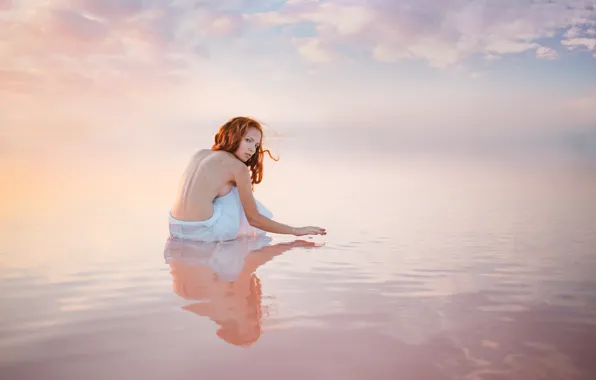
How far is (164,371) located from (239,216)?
2.00m

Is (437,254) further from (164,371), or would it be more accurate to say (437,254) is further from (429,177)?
(429,177)

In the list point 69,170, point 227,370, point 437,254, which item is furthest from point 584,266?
point 69,170

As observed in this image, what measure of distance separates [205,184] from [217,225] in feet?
0.87

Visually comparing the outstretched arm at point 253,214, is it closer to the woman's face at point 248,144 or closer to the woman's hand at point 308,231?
the woman's hand at point 308,231

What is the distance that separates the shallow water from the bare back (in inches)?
8.9

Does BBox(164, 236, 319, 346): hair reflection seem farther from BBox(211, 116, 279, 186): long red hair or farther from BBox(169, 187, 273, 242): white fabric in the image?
BBox(211, 116, 279, 186): long red hair

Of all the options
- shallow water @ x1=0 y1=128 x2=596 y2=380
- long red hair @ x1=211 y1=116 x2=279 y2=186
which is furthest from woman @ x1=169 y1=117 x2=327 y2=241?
shallow water @ x1=0 y1=128 x2=596 y2=380

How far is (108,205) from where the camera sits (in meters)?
4.42

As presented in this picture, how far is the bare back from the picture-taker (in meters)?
3.10

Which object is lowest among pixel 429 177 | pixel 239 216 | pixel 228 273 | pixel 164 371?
pixel 164 371

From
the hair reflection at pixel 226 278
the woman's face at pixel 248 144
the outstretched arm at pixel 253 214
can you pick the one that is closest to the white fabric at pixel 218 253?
the hair reflection at pixel 226 278

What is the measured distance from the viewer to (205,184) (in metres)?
3.12

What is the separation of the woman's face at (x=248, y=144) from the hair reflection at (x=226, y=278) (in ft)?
1.76

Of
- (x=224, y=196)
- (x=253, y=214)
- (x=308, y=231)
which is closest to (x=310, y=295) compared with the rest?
(x=308, y=231)
